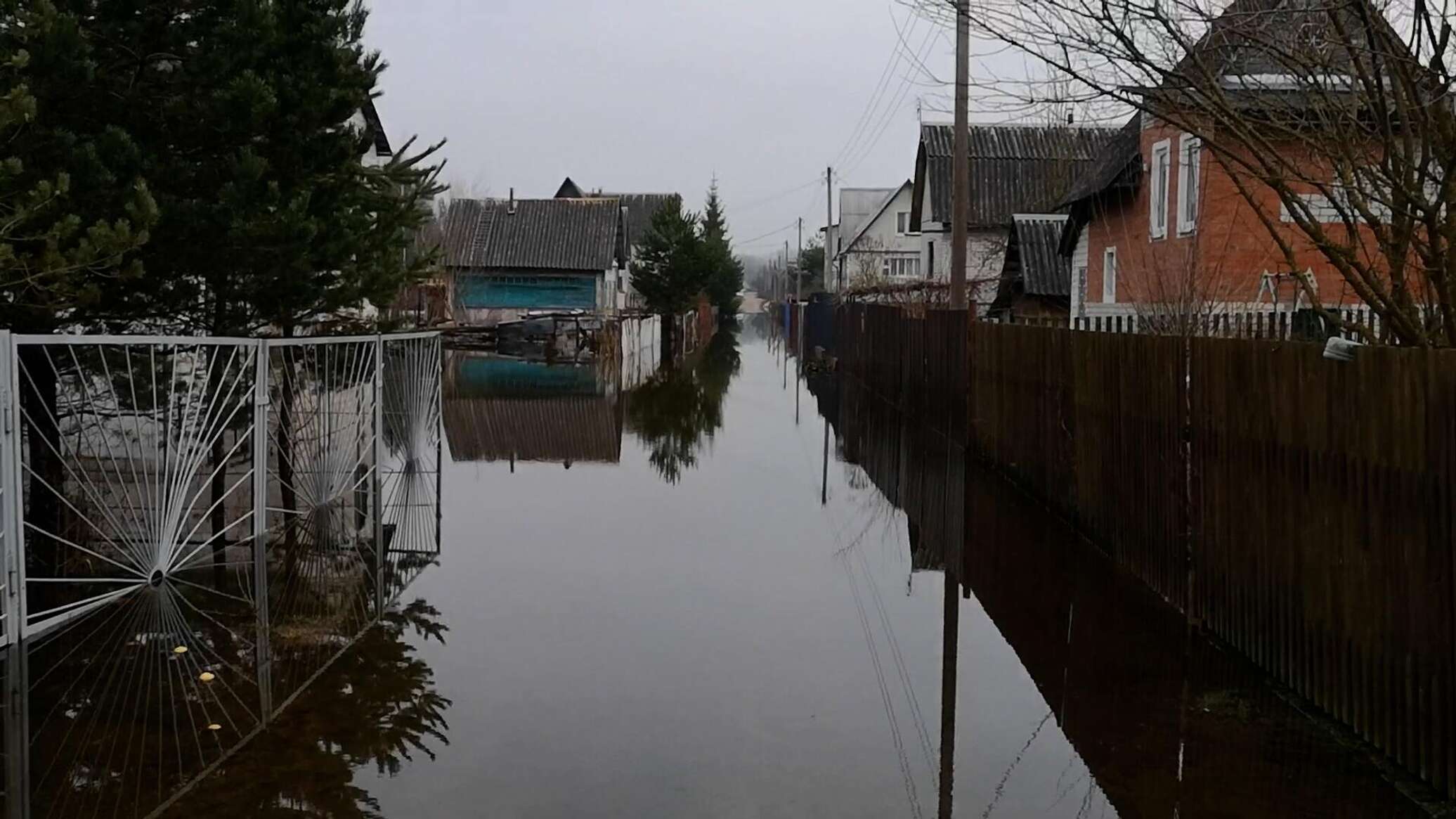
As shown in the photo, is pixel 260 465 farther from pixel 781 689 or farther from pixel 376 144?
pixel 376 144

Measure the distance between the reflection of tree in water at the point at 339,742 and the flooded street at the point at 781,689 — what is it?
0.02 meters

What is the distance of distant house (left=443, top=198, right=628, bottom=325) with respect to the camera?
54031 mm

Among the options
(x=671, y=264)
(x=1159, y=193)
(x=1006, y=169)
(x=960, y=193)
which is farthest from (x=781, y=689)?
(x=671, y=264)

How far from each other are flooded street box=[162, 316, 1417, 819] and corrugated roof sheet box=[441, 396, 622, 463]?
4.25 meters

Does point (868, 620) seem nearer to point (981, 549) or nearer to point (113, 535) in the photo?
point (981, 549)

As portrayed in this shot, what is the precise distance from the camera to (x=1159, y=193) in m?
22.0

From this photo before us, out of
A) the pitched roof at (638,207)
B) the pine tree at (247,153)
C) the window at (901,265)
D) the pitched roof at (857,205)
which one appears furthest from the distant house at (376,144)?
the pitched roof at (857,205)

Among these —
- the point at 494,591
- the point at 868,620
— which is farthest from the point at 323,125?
the point at 868,620

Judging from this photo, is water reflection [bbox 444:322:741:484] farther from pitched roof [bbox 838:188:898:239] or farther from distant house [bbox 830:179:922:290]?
pitched roof [bbox 838:188:898:239]

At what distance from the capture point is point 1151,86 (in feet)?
24.1

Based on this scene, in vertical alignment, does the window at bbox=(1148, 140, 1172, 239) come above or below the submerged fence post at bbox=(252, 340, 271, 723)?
above

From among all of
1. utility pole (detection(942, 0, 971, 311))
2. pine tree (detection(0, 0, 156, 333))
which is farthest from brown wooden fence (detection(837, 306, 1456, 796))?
utility pole (detection(942, 0, 971, 311))

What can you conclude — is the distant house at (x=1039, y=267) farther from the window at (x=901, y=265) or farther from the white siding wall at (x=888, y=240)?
the window at (x=901, y=265)

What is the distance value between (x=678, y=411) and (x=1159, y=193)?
893 centimetres
